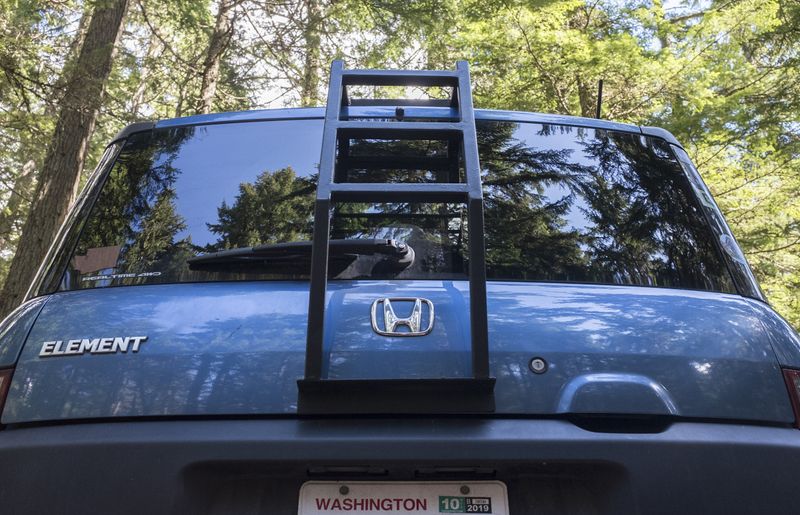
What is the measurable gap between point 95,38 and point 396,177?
906 cm

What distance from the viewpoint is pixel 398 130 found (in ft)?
6.23

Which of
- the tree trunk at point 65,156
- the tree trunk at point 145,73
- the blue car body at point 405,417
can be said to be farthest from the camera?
the tree trunk at point 145,73

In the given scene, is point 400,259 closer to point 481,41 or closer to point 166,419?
point 166,419

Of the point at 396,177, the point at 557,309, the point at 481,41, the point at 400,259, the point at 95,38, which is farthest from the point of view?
the point at 481,41

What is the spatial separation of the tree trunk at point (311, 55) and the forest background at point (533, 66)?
0.15 ft

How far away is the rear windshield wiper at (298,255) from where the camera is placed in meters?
2.11

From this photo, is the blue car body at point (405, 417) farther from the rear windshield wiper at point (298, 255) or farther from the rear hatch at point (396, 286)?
the rear windshield wiper at point (298, 255)

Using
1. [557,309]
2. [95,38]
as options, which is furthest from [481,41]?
[557,309]

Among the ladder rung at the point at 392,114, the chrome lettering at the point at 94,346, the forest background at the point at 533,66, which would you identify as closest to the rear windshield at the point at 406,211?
the ladder rung at the point at 392,114

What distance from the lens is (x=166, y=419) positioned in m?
1.80

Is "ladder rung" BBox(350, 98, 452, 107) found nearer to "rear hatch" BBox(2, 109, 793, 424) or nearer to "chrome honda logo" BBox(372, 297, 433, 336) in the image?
"rear hatch" BBox(2, 109, 793, 424)

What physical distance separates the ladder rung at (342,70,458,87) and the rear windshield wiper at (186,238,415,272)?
0.56 metres

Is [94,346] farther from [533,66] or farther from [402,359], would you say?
[533,66]

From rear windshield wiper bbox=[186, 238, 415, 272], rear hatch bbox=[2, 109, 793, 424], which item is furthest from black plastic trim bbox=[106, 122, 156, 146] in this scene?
rear windshield wiper bbox=[186, 238, 415, 272]
